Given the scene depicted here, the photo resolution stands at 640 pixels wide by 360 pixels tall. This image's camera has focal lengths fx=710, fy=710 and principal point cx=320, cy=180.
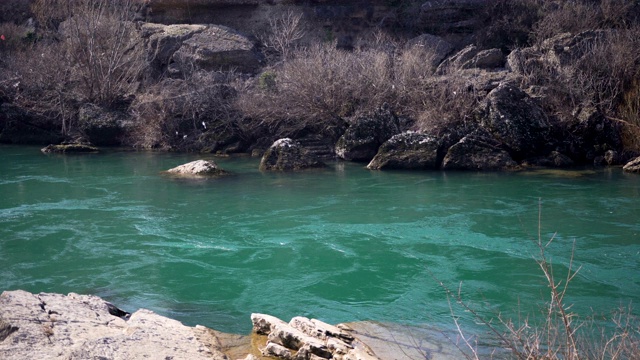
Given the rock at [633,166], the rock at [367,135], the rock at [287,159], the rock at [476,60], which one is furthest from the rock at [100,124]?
the rock at [633,166]

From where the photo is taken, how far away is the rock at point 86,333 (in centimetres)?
628

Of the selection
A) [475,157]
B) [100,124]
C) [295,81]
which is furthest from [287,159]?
[100,124]

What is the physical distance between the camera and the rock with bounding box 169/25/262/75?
2945cm

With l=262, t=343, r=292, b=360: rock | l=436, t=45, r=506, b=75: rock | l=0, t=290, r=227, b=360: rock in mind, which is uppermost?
l=436, t=45, r=506, b=75: rock

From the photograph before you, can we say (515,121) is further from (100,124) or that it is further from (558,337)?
(558,337)

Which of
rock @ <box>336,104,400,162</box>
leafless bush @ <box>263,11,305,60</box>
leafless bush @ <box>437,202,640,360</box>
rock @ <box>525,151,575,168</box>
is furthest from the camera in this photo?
leafless bush @ <box>263,11,305,60</box>

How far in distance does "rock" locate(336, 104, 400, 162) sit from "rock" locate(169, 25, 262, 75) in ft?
30.5

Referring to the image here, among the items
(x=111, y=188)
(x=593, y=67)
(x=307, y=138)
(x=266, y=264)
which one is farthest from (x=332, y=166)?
(x=266, y=264)

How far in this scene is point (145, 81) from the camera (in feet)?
91.5

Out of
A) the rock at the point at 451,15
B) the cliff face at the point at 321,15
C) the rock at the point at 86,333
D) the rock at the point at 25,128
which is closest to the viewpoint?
the rock at the point at 86,333

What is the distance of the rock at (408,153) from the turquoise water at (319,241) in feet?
2.23

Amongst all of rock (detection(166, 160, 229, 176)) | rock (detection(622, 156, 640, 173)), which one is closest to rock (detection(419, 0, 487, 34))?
rock (detection(622, 156, 640, 173))

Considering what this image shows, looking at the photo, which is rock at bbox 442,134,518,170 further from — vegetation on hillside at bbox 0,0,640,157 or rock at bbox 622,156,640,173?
rock at bbox 622,156,640,173

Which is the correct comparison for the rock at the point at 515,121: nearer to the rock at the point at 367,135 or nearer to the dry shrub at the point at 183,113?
the rock at the point at 367,135
